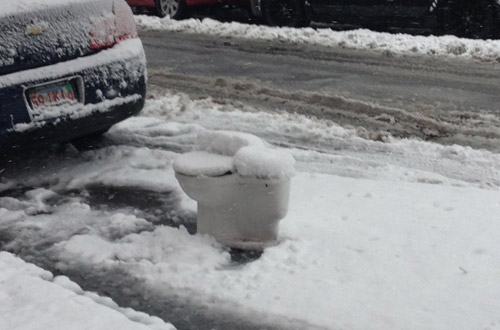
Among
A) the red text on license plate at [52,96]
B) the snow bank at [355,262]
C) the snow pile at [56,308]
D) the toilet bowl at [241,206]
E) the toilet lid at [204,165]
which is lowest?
the snow pile at [56,308]

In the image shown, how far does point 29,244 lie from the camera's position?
13.2ft

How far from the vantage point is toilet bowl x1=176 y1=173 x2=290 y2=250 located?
3.71 metres

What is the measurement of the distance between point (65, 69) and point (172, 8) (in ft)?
30.7

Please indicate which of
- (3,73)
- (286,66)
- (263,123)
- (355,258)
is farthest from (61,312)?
(286,66)

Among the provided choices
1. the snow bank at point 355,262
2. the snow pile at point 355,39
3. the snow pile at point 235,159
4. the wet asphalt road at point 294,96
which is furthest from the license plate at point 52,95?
the snow pile at point 355,39

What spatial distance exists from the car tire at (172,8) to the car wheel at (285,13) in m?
2.05

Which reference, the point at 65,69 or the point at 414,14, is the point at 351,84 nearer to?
the point at 414,14

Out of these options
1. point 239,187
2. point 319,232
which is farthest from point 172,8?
point 239,187

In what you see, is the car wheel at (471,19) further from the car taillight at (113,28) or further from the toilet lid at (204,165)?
the toilet lid at (204,165)

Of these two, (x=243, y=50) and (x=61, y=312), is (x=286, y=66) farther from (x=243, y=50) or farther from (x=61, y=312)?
(x=61, y=312)

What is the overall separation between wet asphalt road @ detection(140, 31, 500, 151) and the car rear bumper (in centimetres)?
199

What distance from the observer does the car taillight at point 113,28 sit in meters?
4.96

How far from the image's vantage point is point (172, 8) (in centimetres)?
1376

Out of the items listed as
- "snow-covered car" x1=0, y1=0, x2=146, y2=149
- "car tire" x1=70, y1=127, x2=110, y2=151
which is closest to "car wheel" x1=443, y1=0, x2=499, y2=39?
"car tire" x1=70, y1=127, x2=110, y2=151
